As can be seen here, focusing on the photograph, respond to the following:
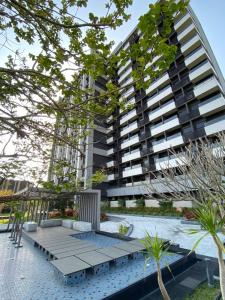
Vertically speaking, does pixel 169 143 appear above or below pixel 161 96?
below

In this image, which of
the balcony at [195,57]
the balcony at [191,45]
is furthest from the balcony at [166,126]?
the balcony at [191,45]

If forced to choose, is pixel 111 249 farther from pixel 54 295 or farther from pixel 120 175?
pixel 120 175

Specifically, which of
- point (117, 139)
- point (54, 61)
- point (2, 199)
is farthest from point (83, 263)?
point (117, 139)

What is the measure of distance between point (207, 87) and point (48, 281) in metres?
21.7

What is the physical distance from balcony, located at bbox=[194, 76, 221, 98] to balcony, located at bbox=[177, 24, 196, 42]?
753 cm

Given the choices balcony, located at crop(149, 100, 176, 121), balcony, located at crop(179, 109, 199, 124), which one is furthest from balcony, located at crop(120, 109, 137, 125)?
balcony, located at crop(179, 109, 199, 124)

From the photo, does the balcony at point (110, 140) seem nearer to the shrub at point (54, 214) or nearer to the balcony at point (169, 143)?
the balcony at point (169, 143)

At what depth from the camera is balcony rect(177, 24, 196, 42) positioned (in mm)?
21642

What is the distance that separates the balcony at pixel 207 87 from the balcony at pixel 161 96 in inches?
155

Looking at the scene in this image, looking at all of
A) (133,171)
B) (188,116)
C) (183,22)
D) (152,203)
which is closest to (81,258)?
(152,203)

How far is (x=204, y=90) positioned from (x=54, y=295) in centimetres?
2171

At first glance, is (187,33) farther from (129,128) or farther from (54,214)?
(54,214)

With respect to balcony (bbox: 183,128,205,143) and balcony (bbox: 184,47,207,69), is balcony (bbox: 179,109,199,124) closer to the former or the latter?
balcony (bbox: 183,128,205,143)

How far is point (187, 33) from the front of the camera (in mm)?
21922
